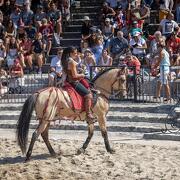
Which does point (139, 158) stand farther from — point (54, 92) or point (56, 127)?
point (56, 127)

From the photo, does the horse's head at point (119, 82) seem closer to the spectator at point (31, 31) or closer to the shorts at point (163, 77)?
the shorts at point (163, 77)

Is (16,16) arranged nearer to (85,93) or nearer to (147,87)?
(147,87)

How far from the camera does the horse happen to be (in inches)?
530

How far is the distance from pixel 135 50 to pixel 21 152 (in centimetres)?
879

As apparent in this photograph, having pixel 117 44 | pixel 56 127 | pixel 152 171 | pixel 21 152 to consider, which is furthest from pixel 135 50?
pixel 152 171

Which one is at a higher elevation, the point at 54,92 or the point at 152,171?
the point at 54,92

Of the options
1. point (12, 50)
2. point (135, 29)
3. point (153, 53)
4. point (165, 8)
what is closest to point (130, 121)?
point (153, 53)

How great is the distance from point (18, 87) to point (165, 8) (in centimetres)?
631

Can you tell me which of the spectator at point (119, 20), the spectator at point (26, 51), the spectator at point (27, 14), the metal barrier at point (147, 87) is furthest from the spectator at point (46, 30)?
the metal barrier at point (147, 87)

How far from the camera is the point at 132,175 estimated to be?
12266 mm

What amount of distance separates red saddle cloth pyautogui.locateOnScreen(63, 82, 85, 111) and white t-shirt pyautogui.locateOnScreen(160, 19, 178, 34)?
979cm

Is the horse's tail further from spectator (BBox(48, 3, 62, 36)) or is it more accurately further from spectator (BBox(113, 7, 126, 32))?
spectator (BBox(48, 3, 62, 36))

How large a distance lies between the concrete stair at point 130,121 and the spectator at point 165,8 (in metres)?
5.65

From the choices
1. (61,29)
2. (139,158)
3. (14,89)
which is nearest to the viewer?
(139,158)
